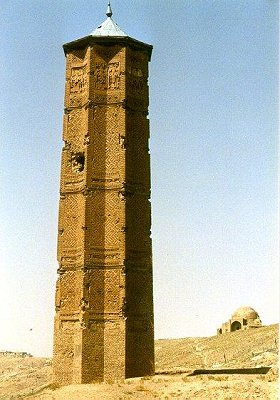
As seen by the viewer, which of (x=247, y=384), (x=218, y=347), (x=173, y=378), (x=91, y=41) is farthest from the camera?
(x=218, y=347)

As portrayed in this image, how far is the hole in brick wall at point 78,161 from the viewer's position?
17.3 metres

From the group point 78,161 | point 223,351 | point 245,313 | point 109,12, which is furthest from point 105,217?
point 245,313

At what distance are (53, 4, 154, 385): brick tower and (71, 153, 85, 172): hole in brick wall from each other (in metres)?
0.02

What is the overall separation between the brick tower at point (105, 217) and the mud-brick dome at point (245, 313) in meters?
31.7

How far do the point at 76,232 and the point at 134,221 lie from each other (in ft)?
6.45

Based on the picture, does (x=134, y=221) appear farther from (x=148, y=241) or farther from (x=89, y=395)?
(x=89, y=395)

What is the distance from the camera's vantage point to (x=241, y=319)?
45750mm

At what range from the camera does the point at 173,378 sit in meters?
14.6

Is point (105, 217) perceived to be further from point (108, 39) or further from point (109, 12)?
point (109, 12)

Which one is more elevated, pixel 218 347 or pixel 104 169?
pixel 104 169

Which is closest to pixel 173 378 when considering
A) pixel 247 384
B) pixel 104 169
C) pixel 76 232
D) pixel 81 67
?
pixel 247 384

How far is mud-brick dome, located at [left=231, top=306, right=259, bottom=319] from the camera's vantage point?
45.8 metres

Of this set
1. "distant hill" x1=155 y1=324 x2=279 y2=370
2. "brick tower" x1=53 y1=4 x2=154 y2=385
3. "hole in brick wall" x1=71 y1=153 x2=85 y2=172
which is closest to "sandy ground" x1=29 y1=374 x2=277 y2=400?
"brick tower" x1=53 y1=4 x2=154 y2=385

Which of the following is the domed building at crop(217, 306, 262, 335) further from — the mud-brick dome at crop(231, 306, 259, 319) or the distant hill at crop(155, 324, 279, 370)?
the distant hill at crop(155, 324, 279, 370)
